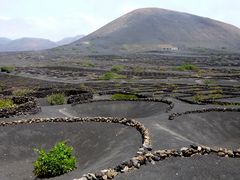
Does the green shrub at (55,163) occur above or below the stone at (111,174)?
below

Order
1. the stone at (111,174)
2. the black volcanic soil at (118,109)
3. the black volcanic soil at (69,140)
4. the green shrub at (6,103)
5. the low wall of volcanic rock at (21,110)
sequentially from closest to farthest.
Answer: the stone at (111,174), the black volcanic soil at (69,140), the low wall of volcanic rock at (21,110), the green shrub at (6,103), the black volcanic soil at (118,109)

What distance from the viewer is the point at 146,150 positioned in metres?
22.9

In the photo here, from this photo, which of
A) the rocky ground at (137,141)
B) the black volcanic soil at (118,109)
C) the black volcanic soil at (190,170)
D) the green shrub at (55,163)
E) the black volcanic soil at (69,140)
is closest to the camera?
the black volcanic soil at (190,170)

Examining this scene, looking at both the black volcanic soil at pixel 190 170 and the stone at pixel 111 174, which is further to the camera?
the black volcanic soil at pixel 190 170

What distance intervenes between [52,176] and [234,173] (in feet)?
31.4

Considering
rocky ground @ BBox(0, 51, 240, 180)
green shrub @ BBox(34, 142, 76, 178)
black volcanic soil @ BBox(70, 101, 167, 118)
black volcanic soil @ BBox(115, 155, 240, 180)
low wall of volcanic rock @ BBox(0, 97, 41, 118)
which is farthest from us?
black volcanic soil @ BBox(70, 101, 167, 118)

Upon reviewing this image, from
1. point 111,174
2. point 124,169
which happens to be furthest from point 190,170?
point 111,174

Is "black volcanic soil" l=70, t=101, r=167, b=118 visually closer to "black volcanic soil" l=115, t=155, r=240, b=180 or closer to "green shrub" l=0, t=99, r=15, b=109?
"green shrub" l=0, t=99, r=15, b=109

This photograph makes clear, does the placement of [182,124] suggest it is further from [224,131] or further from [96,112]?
Answer: [96,112]

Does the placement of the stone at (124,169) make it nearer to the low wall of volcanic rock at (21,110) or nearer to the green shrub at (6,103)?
the low wall of volcanic rock at (21,110)

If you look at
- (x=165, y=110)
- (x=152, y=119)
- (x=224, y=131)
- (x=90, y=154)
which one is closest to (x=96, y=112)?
(x=165, y=110)

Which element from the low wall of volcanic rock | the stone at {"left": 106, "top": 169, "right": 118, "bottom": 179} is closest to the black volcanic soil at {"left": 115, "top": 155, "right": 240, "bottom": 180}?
the stone at {"left": 106, "top": 169, "right": 118, "bottom": 179}

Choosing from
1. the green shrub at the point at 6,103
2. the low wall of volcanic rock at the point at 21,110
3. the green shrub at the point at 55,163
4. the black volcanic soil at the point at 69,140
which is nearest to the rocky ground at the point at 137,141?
the black volcanic soil at the point at 69,140

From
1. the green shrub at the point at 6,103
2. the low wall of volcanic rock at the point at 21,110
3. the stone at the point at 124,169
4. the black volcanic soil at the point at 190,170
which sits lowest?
the green shrub at the point at 6,103
